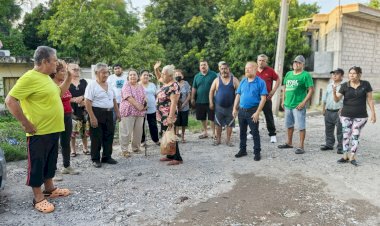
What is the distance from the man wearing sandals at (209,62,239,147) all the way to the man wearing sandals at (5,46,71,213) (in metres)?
3.77

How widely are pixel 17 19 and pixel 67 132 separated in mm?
26540

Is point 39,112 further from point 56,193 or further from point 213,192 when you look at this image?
point 213,192

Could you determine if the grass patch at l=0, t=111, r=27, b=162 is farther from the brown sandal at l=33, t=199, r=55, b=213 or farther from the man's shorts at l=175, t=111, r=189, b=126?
the man's shorts at l=175, t=111, r=189, b=126

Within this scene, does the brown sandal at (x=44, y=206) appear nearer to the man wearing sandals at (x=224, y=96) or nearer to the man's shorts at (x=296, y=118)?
the man wearing sandals at (x=224, y=96)

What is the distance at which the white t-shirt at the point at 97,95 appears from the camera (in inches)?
228

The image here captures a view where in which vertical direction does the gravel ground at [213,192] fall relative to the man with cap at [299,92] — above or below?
below

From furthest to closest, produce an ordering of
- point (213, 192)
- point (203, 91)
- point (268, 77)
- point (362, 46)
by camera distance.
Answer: point (362, 46) < point (203, 91) < point (268, 77) < point (213, 192)

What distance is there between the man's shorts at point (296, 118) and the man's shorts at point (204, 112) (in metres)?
1.70

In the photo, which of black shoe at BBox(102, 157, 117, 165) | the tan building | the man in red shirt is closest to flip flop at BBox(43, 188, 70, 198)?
black shoe at BBox(102, 157, 117, 165)

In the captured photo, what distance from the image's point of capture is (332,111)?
7070mm

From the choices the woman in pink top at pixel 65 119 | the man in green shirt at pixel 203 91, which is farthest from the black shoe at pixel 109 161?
the man in green shirt at pixel 203 91

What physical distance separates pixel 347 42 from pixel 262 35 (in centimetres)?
515

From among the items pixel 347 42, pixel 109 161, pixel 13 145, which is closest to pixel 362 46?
pixel 347 42

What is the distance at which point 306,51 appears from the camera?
20.0 meters
